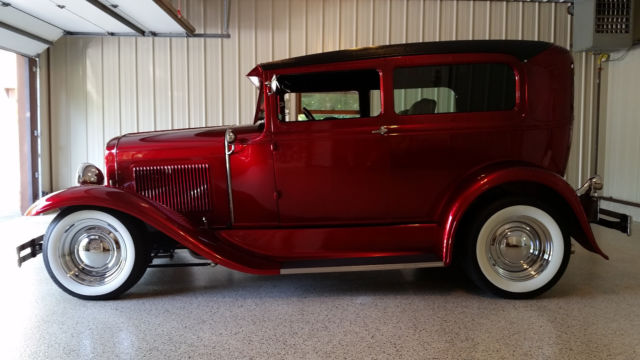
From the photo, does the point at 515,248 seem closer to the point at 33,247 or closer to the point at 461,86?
the point at 461,86

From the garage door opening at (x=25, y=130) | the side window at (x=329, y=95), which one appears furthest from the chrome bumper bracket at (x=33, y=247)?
the garage door opening at (x=25, y=130)

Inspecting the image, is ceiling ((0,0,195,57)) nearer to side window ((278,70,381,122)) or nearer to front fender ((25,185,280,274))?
side window ((278,70,381,122))

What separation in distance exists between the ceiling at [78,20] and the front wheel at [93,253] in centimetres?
322

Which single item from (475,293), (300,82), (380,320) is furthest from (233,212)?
(475,293)

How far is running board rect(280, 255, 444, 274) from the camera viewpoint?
2.97 meters

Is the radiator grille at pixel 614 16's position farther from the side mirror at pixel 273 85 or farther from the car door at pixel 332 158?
the side mirror at pixel 273 85

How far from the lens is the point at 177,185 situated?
10.8 feet

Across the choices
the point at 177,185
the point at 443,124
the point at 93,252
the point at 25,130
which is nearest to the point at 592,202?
the point at 443,124

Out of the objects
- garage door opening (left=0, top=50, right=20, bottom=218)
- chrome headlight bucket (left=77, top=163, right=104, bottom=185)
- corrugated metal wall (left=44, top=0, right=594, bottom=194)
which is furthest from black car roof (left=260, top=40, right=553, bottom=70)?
garage door opening (left=0, top=50, right=20, bottom=218)

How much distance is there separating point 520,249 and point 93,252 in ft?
10.00

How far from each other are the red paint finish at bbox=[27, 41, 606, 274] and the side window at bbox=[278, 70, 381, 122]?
7 centimetres

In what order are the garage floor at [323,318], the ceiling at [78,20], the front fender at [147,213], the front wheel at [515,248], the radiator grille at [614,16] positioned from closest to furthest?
the garage floor at [323,318] < the front fender at [147,213] < the front wheel at [515,248] < the ceiling at [78,20] < the radiator grille at [614,16]

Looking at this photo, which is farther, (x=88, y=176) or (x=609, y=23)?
(x=609, y=23)

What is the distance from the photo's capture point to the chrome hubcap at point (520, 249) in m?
3.05
